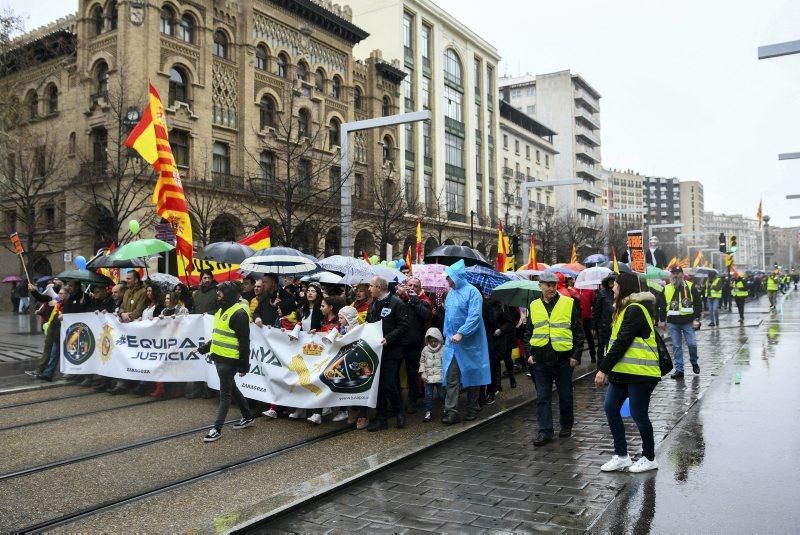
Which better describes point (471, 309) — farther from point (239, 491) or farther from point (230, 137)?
point (230, 137)

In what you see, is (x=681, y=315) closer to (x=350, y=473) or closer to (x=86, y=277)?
(x=350, y=473)

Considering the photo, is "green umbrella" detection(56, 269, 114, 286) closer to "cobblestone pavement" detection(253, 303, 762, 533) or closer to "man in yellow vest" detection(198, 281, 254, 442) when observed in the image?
"man in yellow vest" detection(198, 281, 254, 442)

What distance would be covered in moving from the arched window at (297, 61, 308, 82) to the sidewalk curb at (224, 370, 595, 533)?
32.0 meters

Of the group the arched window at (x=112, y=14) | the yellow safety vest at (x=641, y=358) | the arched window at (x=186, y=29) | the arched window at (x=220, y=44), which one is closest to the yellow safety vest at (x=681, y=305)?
the yellow safety vest at (x=641, y=358)

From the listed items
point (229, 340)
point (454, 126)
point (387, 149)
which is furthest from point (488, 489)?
point (454, 126)

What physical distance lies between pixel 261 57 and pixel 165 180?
82.8 feet

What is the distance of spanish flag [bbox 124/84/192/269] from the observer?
37.2 ft

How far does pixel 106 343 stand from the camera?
10930mm

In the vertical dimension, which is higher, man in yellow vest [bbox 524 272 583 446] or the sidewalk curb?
man in yellow vest [bbox 524 272 583 446]

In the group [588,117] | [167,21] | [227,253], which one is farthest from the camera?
[588,117]

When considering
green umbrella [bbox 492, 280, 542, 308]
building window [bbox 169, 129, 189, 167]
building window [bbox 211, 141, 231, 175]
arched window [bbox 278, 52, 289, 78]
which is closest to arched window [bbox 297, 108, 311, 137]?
arched window [bbox 278, 52, 289, 78]

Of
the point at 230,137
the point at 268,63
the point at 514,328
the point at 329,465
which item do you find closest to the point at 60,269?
the point at 230,137

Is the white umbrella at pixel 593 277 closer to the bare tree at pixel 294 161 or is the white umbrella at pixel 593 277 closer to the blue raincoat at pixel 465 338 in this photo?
the blue raincoat at pixel 465 338

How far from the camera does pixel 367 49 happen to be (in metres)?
51.4
